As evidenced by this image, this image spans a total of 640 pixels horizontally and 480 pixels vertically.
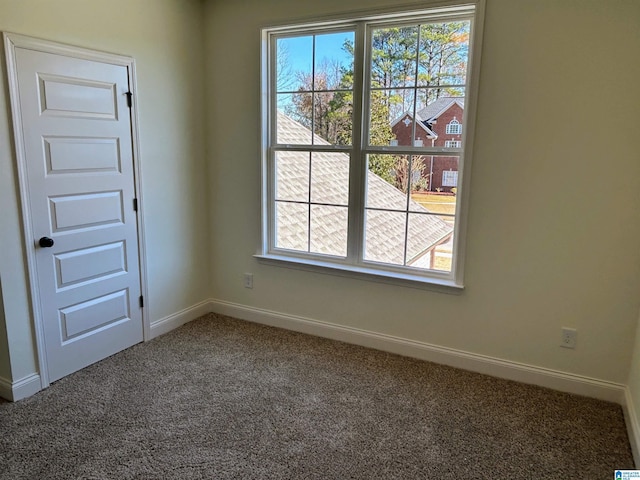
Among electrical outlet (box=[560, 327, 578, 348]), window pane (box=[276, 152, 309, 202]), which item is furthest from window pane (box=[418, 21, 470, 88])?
electrical outlet (box=[560, 327, 578, 348])

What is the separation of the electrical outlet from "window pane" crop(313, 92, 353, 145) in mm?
1885

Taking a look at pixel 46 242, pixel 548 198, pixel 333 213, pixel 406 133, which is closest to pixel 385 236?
pixel 333 213

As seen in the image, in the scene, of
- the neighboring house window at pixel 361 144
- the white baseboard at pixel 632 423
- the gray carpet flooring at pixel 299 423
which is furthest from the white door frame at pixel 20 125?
the white baseboard at pixel 632 423

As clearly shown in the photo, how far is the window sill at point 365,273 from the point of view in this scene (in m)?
2.97

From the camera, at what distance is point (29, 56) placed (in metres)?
2.42

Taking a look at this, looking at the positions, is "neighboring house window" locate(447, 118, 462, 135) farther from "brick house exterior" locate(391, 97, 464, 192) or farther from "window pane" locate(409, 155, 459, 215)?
"window pane" locate(409, 155, 459, 215)

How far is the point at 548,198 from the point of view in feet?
8.53

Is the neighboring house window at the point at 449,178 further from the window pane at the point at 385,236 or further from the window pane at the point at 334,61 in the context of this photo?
the window pane at the point at 334,61

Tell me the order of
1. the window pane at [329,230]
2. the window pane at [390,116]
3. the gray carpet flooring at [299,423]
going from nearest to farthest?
the gray carpet flooring at [299,423], the window pane at [390,116], the window pane at [329,230]

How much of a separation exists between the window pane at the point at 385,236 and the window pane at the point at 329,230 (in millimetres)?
187

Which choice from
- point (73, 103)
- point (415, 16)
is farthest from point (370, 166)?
point (73, 103)

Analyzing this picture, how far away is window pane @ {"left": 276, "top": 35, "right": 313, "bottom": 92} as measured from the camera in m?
3.27

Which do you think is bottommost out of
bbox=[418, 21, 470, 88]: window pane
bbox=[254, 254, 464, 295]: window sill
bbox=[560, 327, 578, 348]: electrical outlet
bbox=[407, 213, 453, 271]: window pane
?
bbox=[560, 327, 578, 348]: electrical outlet

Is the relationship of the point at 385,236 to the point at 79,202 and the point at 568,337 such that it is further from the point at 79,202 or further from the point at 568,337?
the point at 79,202
